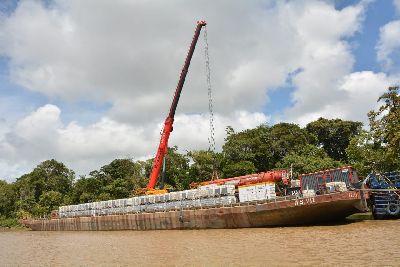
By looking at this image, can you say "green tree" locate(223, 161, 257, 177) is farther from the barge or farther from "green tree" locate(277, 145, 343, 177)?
the barge

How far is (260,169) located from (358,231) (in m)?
61.3

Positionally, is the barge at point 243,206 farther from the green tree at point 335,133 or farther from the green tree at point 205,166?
the green tree at point 335,133

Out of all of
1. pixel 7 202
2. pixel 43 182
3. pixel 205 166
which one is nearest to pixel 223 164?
pixel 205 166

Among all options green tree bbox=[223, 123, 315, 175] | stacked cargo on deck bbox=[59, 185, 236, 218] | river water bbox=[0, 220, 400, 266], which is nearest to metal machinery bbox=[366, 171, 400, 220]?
river water bbox=[0, 220, 400, 266]

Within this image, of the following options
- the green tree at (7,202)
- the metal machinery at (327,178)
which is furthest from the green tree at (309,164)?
the green tree at (7,202)

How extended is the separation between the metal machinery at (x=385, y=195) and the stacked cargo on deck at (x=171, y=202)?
50.2ft

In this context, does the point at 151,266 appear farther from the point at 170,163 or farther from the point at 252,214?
the point at 170,163

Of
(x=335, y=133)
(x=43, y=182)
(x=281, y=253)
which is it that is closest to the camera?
(x=281, y=253)

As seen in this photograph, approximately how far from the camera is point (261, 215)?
38.7 meters

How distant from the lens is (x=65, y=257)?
29078 mm

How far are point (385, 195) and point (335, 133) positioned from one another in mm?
62832

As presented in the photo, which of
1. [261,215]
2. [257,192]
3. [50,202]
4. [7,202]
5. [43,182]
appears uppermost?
[43,182]

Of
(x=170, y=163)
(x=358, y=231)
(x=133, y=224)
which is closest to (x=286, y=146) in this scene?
(x=170, y=163)

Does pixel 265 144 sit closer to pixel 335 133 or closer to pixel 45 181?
pixel 335 133
